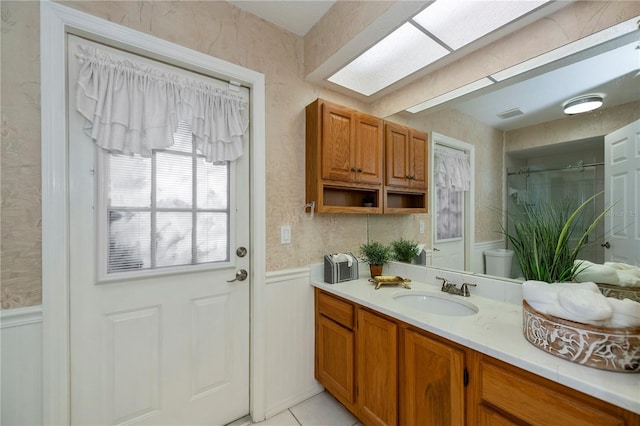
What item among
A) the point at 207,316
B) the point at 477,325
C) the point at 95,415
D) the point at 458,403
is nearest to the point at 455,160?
the point at 477,325

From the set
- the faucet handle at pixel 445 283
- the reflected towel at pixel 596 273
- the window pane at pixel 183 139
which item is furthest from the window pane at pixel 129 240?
the reflected towel at pixel 596 273

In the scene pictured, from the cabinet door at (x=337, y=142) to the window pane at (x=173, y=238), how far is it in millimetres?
914

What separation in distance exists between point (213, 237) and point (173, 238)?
0.71 feet

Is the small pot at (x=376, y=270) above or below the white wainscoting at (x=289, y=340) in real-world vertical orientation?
above

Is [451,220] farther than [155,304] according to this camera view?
Yes

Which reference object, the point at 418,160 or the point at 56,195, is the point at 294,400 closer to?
the point at 56,195

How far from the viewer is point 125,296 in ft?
4.37

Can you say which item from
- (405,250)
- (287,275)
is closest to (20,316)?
(287,275)

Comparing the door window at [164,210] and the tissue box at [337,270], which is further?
the tissue box at [337,270]

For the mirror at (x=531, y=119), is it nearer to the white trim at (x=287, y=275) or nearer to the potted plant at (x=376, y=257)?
the potted plant at (x=376, y=257)

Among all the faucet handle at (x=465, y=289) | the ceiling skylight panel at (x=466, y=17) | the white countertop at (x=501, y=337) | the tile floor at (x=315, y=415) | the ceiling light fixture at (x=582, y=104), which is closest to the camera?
the white countertop at (x=501, y=337)

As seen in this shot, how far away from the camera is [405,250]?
6.51 ft

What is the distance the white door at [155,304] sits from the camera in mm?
1229

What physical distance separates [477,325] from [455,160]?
1.06 meters
